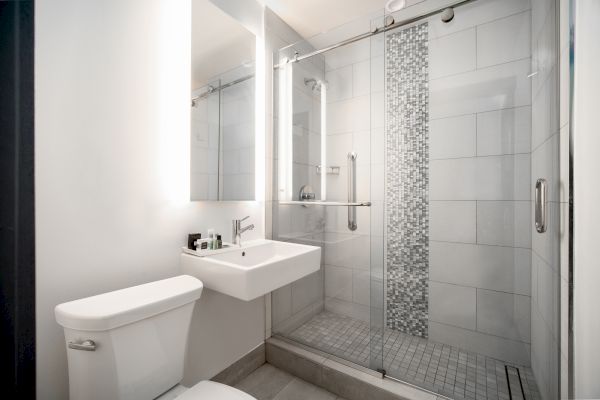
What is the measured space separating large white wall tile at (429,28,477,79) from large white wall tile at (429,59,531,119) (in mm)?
50

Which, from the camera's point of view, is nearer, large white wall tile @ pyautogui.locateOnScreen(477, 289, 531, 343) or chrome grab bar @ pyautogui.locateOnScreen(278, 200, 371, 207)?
large white wall tile @ pyautogui.locateOnScreen(477, 289, 531, 343)

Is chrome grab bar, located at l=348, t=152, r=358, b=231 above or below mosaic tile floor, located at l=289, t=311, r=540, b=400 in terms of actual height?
above

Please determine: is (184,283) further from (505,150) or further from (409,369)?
(505,150)

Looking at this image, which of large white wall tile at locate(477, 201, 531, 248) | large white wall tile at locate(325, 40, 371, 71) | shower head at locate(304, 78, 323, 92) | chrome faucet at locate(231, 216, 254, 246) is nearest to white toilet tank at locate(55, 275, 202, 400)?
chrome faucet at locate(231, 216, 254, 246)

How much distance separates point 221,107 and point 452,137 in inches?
62.5

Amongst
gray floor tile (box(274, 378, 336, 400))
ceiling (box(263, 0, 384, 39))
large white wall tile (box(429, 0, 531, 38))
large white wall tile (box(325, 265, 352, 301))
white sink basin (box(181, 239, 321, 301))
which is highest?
ceiling (box(263, 0, 384, 39))

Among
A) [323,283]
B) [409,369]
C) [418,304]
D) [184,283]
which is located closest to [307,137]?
[323,283]

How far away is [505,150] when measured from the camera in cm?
171

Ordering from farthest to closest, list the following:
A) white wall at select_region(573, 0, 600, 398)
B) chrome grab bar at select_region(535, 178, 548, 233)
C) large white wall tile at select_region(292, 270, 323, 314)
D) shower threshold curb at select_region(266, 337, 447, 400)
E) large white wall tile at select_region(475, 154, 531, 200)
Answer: large white wall tile at select_region(292, 270, 323, 314) → large white wall tile at select_region(475, 154, 531, 200) → shower threshold curb at select_region(266, 337, 447, 400) → chrome grab bar at select_region(535, 178, 548, 233) → white wall at select_region(573, 0, 600, 398)

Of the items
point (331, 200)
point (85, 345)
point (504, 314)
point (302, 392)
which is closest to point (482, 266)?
point (504, 314)

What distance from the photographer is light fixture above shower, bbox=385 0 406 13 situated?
1805 mm

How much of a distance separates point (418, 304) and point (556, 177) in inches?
48.7

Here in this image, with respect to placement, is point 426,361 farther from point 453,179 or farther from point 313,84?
point 313,84

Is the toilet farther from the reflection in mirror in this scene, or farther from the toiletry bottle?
the reflection in mirror
